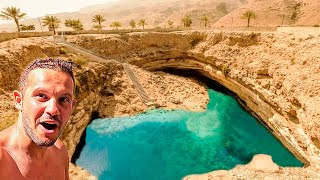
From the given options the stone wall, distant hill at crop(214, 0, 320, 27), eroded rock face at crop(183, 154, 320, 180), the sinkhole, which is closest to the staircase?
the sinkhole

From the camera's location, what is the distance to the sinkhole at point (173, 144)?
23.1 meters

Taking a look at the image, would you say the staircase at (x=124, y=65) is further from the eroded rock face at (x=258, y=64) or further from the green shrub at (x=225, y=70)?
the green shrub at (x=225, y=70)

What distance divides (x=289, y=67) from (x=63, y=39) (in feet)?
107

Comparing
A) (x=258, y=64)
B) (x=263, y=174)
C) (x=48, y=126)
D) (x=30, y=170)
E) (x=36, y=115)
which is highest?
(x=36, y=115)

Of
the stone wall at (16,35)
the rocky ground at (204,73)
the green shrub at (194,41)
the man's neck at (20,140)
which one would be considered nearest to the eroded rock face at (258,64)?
the green shrub at (194,41)

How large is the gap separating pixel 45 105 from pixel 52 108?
0.36 feet

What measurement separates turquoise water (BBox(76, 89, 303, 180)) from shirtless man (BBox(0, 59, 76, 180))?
20019mm

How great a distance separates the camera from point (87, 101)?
30.4 meters

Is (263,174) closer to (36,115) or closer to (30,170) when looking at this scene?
(30,170)

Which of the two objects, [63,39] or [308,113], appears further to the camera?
[63,39]

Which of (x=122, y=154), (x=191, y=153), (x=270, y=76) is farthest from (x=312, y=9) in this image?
(x=122, y=154)

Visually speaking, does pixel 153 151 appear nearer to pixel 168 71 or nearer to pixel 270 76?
pixel 270 76

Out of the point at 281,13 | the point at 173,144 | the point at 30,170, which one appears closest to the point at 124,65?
the point at 173,144

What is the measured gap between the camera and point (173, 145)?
26391mm
